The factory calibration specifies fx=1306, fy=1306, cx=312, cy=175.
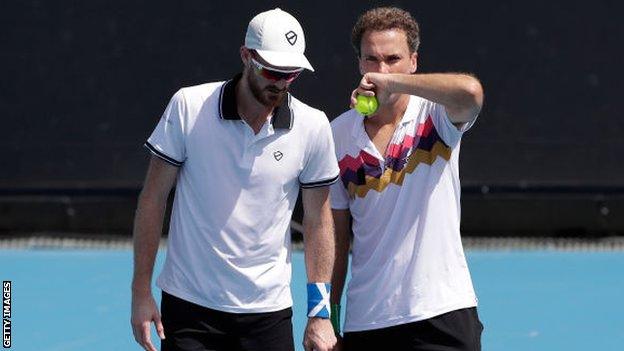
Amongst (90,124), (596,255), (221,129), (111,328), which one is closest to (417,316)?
(221,129)

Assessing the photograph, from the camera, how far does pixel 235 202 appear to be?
4719 millimetres

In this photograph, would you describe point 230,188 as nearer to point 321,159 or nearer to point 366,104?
point 321,159

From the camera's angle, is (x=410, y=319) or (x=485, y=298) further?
(x=485, y=298)

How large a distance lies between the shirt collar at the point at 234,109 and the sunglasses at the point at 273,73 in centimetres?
16

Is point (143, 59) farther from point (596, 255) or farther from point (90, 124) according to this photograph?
point (596, 255)

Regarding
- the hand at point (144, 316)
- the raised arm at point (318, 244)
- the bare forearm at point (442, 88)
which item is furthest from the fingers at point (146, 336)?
the bare forearm at point (442, 88)

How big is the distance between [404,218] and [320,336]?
0.53 m

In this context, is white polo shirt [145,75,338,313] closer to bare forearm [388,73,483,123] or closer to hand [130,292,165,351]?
hand [130,292,165,351]

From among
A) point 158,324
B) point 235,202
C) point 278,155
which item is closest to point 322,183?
point 278,155

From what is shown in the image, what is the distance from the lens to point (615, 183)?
37.9ft

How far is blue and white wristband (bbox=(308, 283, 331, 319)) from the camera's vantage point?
4766 mm

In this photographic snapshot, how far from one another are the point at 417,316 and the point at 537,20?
23.5 feet

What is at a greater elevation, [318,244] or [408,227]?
[408,227]

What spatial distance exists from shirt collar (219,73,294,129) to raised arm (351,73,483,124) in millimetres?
335
